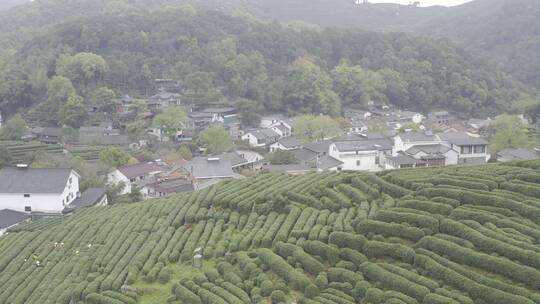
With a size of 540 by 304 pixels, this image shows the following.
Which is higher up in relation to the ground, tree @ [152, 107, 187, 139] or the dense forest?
the dense forest

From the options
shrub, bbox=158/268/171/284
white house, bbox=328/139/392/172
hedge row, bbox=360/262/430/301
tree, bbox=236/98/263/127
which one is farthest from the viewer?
tree, bbox=236/98/263/127

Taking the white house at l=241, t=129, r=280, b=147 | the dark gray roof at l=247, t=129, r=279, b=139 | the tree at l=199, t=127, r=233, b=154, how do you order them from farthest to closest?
1. the dark gray roof at l=247, t=129, r=279, b=139
2. the white house at l=241, t=129, r=280, b=147
3. the tree at l=199, t=127, r=233, b=154

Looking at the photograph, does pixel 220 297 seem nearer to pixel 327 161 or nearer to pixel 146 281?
pixel 146 281

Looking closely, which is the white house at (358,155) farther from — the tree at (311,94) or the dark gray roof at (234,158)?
the tree at (311,94)

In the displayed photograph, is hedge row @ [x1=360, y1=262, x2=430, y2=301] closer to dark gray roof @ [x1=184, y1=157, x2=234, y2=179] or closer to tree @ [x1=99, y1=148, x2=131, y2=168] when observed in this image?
dark gray roof @ [x1=184, y1=157, x2=234, y2=179]

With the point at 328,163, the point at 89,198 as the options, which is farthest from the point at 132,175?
the point at 328,163

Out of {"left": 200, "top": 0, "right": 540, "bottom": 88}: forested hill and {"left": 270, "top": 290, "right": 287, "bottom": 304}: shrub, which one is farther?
{"left": 200, "top": 0, "right": 540, "bottom": 88}: forested hill

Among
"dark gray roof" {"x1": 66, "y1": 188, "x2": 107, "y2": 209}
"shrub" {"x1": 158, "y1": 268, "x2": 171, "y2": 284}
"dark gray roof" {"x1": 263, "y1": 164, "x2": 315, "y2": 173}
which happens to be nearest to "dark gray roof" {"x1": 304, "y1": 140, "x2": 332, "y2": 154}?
"dark gray roof" {"x1": 263, "y1": 164, "x2": 315, "y2": 173}
